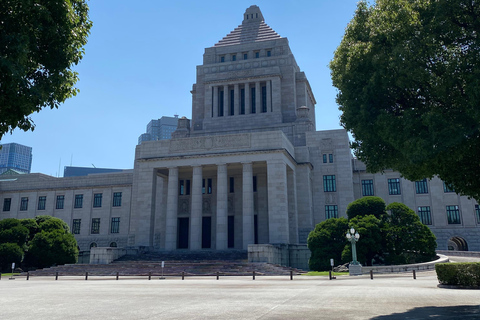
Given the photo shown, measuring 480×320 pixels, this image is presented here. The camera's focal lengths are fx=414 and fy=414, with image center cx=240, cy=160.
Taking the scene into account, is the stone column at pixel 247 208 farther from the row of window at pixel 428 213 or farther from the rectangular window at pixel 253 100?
the rectangular window at pixel 253 100

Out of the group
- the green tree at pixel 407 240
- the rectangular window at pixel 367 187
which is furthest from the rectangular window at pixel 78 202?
the green tree at pixel 407 240

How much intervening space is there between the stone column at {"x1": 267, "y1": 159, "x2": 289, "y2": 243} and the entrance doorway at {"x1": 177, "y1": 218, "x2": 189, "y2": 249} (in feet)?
42.2

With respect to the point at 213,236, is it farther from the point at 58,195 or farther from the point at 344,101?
the point at 344,101

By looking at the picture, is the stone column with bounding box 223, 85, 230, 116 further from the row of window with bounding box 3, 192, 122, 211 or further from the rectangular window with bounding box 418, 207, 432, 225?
the rectangular window with bounding box 418, 207, 432, 225

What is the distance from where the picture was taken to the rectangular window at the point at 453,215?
53.0 meters

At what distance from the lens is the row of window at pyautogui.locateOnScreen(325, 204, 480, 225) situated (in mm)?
52969

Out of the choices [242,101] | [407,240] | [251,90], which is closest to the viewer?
[407,240]

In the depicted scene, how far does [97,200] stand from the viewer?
2534 inches

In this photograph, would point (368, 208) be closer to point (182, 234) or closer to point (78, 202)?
point (182, 234)

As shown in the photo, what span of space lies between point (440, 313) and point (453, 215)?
47815mm

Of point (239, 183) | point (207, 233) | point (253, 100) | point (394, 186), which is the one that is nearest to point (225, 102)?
point (253, 100)

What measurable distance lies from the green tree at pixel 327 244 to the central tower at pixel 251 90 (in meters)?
20.5

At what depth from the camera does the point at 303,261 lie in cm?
4400

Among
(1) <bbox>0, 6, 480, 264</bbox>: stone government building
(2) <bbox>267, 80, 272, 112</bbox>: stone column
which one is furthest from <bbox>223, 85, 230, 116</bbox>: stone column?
(2) <bbox>267, 80, 272, 112</bbox>: stone column
